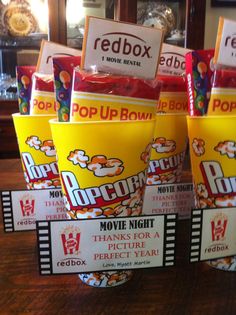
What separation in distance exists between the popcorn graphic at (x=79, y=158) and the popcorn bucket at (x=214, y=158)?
0.42ft

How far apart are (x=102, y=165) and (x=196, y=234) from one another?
0.41 ft

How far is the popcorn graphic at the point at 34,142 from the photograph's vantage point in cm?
47

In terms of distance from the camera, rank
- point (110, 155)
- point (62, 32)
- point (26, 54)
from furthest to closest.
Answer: point (26, 54) < point (62, 32) < point (110, 155)

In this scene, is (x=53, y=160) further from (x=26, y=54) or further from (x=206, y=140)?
(x=26, y=54)

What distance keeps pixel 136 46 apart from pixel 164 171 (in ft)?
0.64

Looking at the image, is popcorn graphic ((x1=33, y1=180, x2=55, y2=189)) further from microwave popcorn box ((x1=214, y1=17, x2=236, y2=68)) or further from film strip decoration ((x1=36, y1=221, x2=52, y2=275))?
microwave popcorn box ((x1=214, y1=17, x2=236, y2=68))

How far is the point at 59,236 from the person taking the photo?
0.36m

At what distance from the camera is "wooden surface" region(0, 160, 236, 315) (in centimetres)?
34

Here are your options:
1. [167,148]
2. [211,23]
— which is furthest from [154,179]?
[211,23]

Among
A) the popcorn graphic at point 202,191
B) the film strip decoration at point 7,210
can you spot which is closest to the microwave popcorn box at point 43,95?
the film strip decoration at point 7,210

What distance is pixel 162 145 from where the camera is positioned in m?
0.48

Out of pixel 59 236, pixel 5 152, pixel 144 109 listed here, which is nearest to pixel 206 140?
pixel 144 109

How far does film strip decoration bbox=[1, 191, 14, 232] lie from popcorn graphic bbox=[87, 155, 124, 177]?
0.17m

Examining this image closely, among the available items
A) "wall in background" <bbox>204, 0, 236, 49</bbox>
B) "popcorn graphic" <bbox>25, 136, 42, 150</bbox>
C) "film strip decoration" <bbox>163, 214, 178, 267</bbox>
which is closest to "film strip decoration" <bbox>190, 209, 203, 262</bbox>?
"film strip decoration" <bbox>163, 214, 178, 267</bbox>
